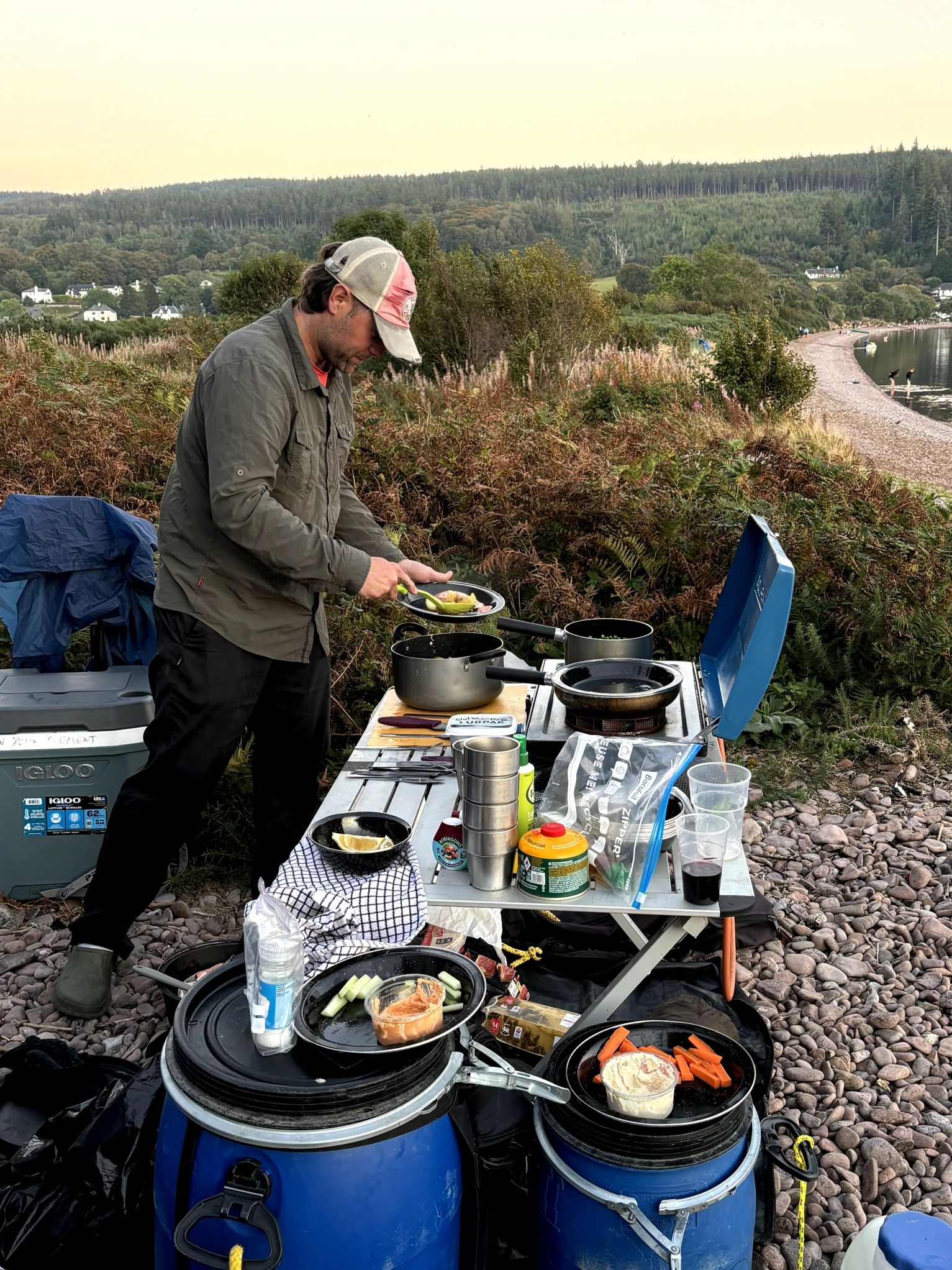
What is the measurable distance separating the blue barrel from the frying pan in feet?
4.02

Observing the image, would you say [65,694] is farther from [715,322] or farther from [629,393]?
[715,322]

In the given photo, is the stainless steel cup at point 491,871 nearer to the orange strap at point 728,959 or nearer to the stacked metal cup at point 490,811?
the stacked metal cup at point 490,811

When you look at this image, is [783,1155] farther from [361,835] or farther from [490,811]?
[361,835]

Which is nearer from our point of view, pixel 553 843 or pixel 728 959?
pixel 553 843

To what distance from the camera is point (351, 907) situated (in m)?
2.22

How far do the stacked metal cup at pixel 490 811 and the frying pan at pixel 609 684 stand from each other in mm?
654

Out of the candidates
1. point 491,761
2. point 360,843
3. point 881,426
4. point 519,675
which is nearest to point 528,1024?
point 360,843

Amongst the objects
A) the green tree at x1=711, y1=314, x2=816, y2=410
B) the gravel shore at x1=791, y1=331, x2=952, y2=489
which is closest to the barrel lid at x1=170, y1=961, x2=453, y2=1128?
the gravel shore at x1=791, y1=331, x2=952, y2=489

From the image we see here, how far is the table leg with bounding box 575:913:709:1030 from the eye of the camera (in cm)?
239

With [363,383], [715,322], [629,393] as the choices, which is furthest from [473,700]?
[715,322]

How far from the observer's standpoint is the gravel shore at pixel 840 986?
8.79 feet

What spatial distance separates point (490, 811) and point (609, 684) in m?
0.92

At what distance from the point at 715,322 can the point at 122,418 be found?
40.2 meters

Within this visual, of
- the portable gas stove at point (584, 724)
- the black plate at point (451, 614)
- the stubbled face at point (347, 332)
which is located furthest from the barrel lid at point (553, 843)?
the stubbled face at point (347, 332)
